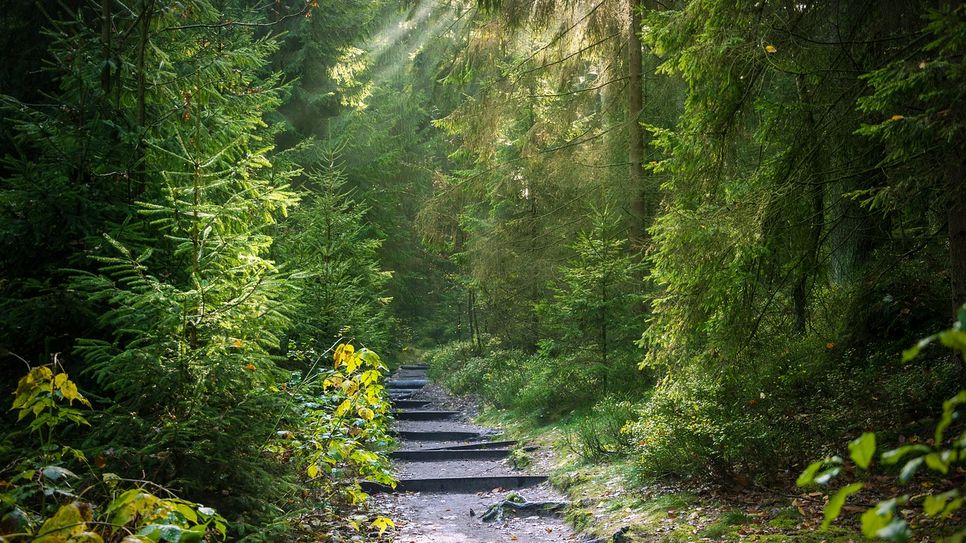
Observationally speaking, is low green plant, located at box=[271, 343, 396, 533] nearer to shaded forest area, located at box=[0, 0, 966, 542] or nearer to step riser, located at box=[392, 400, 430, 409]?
shaded forest area, located at box=[0, 0, 966, 542]

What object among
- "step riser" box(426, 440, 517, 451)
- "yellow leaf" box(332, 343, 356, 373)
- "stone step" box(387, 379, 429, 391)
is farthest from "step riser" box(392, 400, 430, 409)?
"yellow leaf" box(332, 343, 356, 373)

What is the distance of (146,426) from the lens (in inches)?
177

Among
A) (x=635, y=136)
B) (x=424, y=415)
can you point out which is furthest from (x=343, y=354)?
(x=424, y=415)

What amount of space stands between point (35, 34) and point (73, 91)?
1.81 m

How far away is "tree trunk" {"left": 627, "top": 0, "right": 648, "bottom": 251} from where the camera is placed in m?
11.6

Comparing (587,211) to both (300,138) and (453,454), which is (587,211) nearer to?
(453,454)

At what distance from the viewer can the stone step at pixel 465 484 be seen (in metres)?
9.17

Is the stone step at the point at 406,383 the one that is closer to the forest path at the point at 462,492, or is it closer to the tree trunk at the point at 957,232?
the forest path at the point at 462,492

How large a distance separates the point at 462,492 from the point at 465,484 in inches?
5.3

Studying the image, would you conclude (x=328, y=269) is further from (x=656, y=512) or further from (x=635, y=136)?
(x=656, y=512)

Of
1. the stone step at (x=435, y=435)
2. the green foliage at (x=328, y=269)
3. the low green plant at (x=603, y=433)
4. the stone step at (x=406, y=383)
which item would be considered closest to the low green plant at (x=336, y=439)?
the green foliage at (x=328, y=269)

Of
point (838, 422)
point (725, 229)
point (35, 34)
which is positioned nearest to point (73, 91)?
point (35, 34)

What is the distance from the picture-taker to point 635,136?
1185 centimetres

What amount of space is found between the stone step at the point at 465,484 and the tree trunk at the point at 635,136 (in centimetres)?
448
